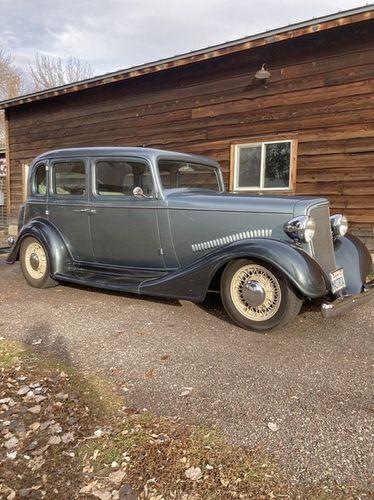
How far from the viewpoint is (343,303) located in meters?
3.77

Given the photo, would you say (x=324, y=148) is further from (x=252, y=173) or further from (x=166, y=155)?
(x=166, y=155)

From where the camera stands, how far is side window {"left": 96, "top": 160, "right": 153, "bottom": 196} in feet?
16.3

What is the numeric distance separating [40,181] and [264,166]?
177 inches

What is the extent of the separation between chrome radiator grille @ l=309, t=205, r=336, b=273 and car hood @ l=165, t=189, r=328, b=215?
0.10 metres

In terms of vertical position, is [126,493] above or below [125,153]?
below

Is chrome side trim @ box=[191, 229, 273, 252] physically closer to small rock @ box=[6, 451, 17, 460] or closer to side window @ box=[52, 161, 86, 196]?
side window @ box=[52, 161, 86, 196]

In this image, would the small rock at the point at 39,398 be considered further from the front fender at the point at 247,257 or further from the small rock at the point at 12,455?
the front fender at the point at 247,257

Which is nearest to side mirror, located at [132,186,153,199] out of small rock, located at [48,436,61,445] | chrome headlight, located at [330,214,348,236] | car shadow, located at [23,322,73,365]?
car shadow, located at [23,322,73,365]

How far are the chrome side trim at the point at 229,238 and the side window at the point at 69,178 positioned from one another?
182 centimetres

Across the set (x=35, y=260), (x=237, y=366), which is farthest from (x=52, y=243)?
(x=237, y=366)

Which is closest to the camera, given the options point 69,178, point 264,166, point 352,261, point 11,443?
point 11,443

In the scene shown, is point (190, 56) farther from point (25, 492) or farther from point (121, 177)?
point (25, 492)

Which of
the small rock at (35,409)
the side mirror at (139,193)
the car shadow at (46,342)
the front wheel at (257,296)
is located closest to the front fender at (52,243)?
the car shadow at (46,342)

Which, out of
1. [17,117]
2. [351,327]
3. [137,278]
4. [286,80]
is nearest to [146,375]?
[137,278]
